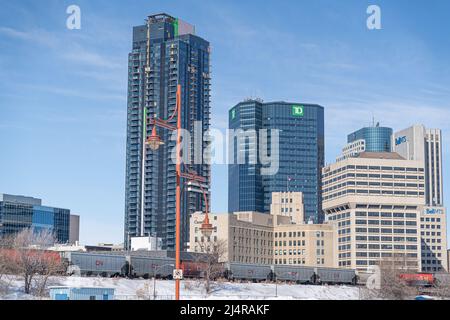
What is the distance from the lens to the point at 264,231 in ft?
539

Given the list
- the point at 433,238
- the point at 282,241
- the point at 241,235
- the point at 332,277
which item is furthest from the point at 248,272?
the point at 433,238

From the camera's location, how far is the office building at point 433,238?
570 ft

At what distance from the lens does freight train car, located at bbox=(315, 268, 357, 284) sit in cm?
9569

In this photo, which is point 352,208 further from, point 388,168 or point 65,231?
point 65,231

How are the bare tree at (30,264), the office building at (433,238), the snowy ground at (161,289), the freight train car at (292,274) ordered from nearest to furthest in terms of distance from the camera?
the bare tree at (30,264)
the snowy ground at (161,289)
the freight train car at (292,274)
the office building at (433,238)

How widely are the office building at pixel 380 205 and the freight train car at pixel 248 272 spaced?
72029 millimetres

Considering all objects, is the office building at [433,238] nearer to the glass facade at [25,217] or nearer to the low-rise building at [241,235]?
the low-rise building at [241,235]

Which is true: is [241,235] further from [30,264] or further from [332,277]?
[30,264]

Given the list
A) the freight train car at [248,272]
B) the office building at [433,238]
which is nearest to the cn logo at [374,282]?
the freight train car at [248,272]

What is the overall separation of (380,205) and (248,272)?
80.9m

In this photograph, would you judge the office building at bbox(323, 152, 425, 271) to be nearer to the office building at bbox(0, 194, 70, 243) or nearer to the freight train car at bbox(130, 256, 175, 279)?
the office building at bbox(0, 194, 70, 243)

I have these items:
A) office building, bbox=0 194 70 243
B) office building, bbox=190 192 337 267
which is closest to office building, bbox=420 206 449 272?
office building, bbox=190 192 337 267

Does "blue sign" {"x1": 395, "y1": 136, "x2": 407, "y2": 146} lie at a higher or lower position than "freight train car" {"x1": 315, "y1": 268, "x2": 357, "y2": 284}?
higher

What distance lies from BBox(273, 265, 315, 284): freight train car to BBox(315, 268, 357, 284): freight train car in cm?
132
